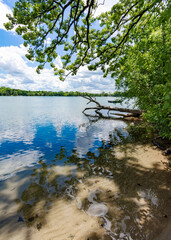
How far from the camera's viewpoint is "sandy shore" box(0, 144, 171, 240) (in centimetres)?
344

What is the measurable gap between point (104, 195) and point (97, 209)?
0.85 metres

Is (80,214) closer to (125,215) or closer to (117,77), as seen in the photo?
(125,215)

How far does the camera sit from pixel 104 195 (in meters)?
5.07

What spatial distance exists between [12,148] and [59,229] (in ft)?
33.0

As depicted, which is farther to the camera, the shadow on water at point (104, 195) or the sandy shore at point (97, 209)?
the shadow on water at point (104, 195)

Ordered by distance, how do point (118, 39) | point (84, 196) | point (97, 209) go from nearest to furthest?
1. point (97, 209)
2. point (84, 196)
3. point (118, 39)

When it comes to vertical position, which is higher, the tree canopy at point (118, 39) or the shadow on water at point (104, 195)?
the tree canopy at point (118, 39)

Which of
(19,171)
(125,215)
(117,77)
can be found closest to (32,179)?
(19,171)

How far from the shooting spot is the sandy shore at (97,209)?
11.3 feet

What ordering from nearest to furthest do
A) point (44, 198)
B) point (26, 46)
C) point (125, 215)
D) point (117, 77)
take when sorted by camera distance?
point (125, 215)
point (44, 198)
point (26, 46)
point (117, 77)

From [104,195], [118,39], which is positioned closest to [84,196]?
[104,195]

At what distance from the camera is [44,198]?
5047 mm

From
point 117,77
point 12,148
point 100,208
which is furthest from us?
point 117,77

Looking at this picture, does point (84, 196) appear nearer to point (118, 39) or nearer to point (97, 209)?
point (97, 209)
